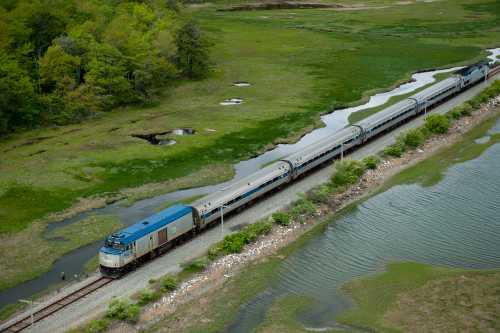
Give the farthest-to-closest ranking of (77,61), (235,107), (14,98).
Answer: (235,107) → (77,61) → (14,98)

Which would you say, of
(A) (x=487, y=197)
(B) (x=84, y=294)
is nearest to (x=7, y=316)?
(B) (x=84, y=294)

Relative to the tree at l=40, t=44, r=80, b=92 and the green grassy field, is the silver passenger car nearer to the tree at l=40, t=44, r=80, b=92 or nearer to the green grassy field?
the green grassy field

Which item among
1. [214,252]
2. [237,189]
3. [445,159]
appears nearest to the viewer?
[214,252]

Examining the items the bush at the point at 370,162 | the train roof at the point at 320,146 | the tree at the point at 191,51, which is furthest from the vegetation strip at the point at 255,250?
the tree at the point at 191,51

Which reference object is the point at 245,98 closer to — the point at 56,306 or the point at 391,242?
the point at 391,242

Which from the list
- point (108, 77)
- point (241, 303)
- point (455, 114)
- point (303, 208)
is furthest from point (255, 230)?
point (108, 77)

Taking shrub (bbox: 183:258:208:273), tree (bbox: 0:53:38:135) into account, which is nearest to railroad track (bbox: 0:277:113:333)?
shrub (bbox: 183:258:208:273)

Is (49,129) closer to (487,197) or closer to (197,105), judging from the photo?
(197,105)
